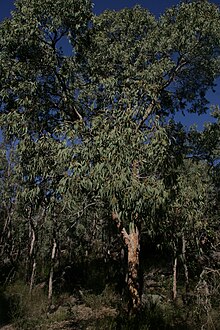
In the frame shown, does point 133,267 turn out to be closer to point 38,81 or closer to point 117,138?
point 117,138

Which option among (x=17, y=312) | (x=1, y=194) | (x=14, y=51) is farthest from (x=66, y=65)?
(x=1, y=194)

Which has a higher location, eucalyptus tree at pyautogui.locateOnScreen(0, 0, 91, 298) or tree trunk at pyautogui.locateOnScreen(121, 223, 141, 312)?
eucalyptus tree at pyautogui.locateOnScreen(0, 0, 91, 298)

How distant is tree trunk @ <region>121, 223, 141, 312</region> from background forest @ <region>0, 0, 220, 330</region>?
0.10ft

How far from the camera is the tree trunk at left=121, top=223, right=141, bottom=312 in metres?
10.4

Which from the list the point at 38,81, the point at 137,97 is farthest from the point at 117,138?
the point at 38,81

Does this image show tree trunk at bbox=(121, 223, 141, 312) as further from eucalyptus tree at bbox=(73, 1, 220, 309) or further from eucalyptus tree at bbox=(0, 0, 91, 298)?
eucalyptus tree at bbox=(0, 0, 91, 298)

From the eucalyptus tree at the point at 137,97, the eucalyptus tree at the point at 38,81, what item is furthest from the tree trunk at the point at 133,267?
the eucalyptus tree at the point at 38,81

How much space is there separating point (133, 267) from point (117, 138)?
16.5 feet

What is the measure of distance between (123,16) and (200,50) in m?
3.37

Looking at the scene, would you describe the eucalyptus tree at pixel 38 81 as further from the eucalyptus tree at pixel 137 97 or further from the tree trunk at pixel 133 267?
the tree trunk at pixel 133 267

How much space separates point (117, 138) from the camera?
7.42 m

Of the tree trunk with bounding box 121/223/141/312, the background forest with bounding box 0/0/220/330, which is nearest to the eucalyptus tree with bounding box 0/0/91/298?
the background forest with bounding box 0/0/220/330

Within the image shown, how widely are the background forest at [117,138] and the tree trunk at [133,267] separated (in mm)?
31

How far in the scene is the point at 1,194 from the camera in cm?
2469
